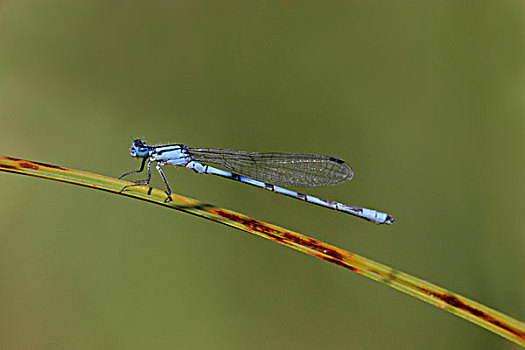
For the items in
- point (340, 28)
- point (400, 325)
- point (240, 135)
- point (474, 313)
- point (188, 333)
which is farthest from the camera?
point (340, 28)

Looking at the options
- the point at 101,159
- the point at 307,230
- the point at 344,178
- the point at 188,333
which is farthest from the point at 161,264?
the point at 344,178

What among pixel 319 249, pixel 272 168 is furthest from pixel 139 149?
pixel 319 249

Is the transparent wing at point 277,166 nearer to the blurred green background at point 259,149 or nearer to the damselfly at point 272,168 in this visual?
the damselfly at point 272,168

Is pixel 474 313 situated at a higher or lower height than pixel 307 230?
lower

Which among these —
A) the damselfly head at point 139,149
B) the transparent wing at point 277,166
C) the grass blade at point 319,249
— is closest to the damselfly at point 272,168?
the transparent wing at point 277,166

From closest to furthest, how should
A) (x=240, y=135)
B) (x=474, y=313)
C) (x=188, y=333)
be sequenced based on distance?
1. (x=474, y=313)
2. (x=188, y=333)
3. (x=240, y=135)

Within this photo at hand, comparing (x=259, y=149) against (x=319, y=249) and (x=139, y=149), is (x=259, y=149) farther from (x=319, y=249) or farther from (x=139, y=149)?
(x=319, y=249)

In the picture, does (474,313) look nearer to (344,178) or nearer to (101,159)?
(344,178)
